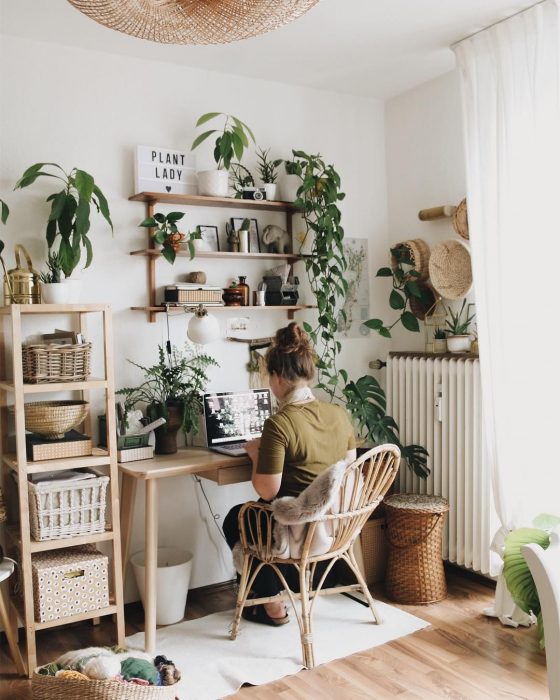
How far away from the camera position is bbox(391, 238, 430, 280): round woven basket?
3865 mm

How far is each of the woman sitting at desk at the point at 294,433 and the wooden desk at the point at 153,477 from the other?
0.15m

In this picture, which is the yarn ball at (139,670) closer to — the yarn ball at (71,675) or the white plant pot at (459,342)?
the yarn ball at (71,675)

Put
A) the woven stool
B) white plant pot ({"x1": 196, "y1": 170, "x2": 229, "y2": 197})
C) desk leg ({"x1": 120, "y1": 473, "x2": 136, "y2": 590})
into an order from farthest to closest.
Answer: white plant pot ({"x1": 196, "y1": 170, "x2": 229, "y2": 197}), the woven stool, desk leg ({"x1": 120, "y1": 473, "x2": 136, "y2": 590})

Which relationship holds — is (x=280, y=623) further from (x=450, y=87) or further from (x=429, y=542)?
(x=450, y=87)

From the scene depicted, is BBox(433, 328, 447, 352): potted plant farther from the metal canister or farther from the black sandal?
the metal canister

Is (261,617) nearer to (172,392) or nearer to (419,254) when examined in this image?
(172,392)

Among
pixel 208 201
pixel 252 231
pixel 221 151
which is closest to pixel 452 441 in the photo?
pixel 252 231

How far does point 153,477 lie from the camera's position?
295 cm

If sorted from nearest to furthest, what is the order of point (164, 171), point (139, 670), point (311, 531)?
point (139, 670)
point (311, 531)
point (164, 171)

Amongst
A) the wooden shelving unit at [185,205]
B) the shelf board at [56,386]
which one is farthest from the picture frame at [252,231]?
the shelf board at [56,386]

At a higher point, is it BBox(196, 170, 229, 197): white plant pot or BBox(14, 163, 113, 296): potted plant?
BBox(196, 170, 229, 197): white plant pot

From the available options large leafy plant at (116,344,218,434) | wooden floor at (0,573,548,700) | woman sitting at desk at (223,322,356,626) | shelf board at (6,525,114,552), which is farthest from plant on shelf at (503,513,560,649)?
shelf board at (6,525,114,552)

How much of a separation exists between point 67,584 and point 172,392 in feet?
3.15

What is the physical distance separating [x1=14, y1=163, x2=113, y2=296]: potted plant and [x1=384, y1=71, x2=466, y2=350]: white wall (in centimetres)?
174
